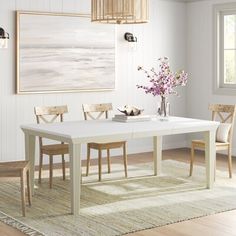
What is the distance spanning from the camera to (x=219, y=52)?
26.9 feet

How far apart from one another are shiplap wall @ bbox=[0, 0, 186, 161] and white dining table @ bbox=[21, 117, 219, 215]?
1.53 metres

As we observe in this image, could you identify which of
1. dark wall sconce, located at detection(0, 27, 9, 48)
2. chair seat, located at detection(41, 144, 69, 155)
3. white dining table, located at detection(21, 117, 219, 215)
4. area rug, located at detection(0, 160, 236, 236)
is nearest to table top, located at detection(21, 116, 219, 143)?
white dining table, located at detection(21, 117, 219, 215)

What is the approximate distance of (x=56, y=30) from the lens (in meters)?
7.28

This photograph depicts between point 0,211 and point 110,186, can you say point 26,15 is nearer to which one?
point 110,186

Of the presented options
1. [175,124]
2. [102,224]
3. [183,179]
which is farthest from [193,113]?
[102,224]

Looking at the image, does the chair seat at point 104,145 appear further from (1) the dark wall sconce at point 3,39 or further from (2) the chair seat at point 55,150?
(1) the dark wall sconce at point 3,39

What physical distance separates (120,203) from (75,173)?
0.66 m

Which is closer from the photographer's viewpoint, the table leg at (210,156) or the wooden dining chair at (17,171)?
the wooden dining chair at (17,171)

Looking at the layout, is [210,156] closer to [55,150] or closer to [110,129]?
[110,129]

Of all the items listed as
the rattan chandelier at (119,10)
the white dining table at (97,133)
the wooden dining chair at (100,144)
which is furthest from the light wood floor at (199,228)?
the rattan chandelier at (119,10)

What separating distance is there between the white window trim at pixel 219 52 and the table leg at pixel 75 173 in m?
3.85

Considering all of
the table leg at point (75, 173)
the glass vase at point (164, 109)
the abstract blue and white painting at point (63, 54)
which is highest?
the abstract blue and white painting at point (63, 54)

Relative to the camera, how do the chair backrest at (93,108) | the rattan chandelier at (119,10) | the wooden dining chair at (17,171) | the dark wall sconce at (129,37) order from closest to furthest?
1. the wooden dining chair at (17,171)
2. the rattan chandelier at (119,10)
3. the chair backrest at (93,108)
4. the dark wall sconce at (129,37)

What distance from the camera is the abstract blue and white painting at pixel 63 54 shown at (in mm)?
7066
